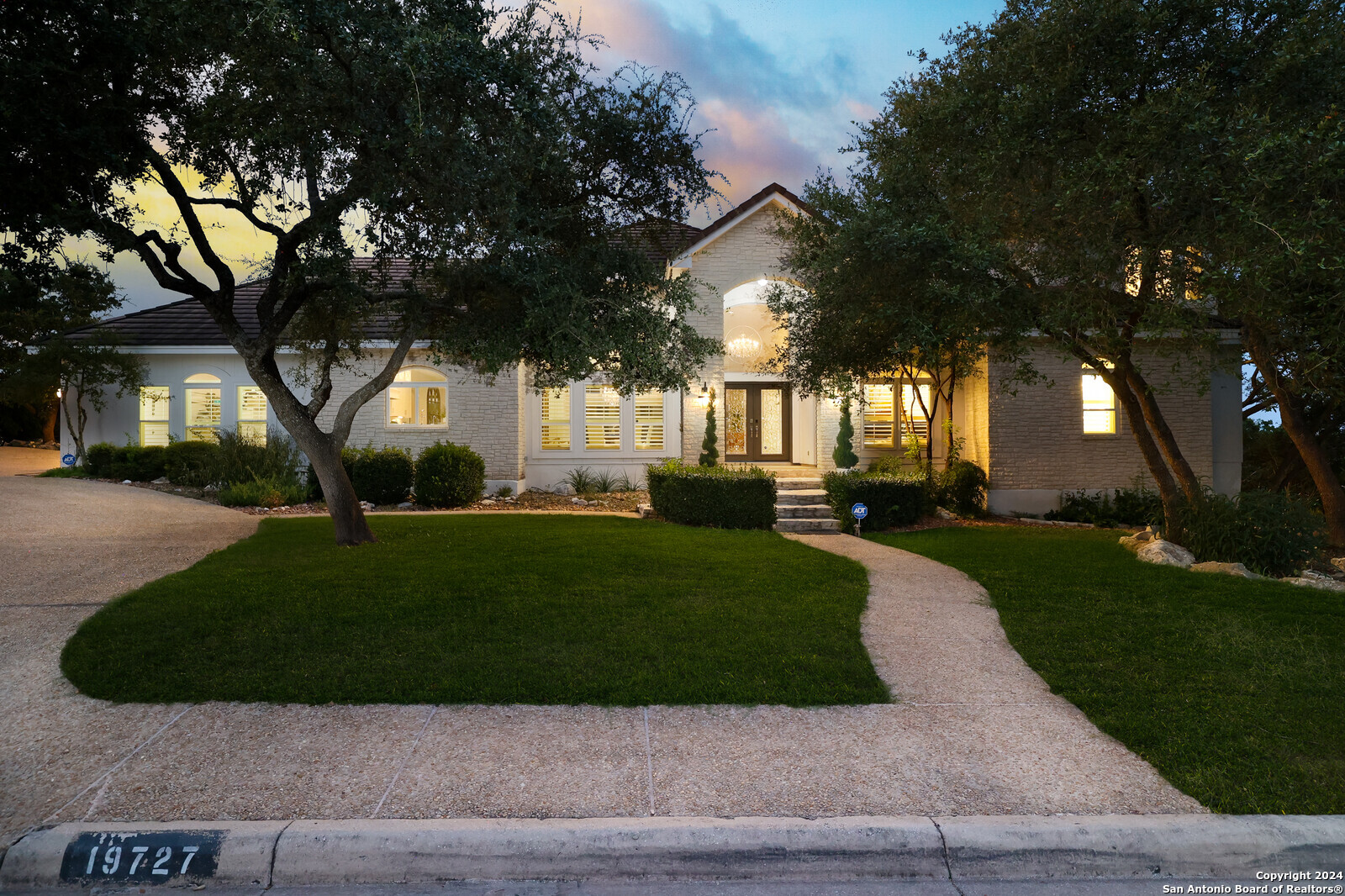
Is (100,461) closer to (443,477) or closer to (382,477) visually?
(382,477)

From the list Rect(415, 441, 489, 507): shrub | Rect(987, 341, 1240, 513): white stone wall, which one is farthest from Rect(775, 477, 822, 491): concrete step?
Rect(415, 441, 489, 507): shrub

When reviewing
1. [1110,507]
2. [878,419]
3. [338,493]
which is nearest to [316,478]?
[338,493]

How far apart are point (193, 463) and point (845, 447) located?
14.5 m

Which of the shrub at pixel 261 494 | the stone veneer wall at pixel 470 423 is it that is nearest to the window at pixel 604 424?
the stone veneer wall at pixel 470 423

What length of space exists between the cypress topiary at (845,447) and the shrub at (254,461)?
11.7 meters

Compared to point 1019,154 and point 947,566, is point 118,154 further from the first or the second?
point 947,566

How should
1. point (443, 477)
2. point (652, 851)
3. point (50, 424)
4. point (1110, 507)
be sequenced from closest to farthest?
point (652, 851) → point (443, 477) → point (1110, 507) → point (50, 424)

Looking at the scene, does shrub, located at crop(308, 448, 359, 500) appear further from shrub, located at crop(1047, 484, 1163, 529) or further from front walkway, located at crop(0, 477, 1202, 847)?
shrub, located at crop(1047, 484, 1163, 529)

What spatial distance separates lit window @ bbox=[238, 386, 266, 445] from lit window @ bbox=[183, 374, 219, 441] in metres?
0.60

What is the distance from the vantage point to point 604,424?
18.5 m

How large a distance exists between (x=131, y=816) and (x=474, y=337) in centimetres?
598

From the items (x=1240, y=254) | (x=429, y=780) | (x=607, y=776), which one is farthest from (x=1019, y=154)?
(x=429, y=780)

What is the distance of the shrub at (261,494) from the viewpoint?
15.0 metres

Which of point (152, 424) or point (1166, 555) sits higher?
point (152, 424)
